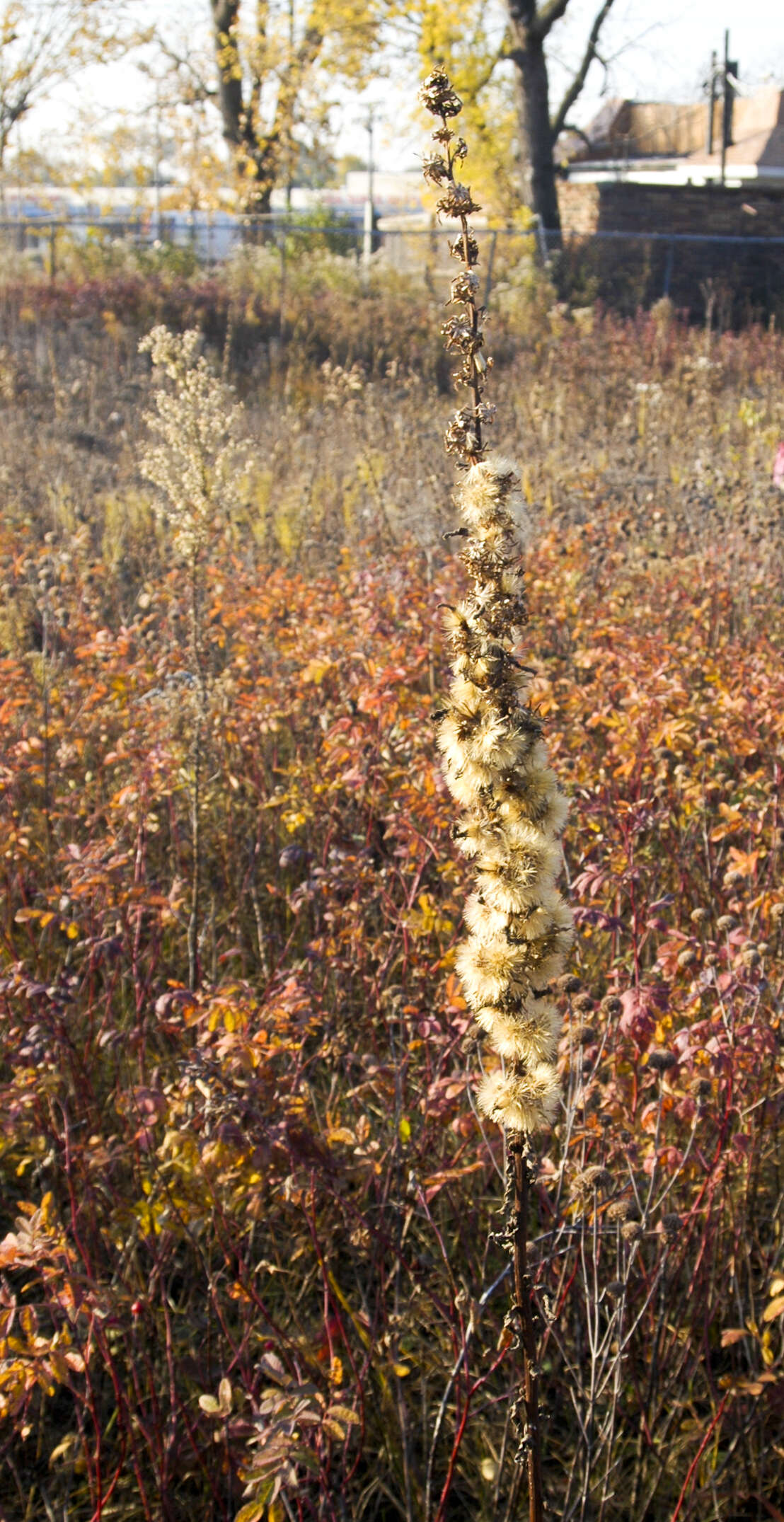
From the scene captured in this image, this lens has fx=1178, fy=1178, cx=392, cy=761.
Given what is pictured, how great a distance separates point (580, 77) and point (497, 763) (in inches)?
1264

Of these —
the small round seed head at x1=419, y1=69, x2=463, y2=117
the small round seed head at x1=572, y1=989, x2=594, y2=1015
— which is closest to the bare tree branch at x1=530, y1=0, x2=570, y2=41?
the small round seed head at x1=572, y1=989, x2=594, y2=1015

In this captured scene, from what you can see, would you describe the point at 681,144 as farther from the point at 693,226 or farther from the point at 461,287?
the point at 461,287

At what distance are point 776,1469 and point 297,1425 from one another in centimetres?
97

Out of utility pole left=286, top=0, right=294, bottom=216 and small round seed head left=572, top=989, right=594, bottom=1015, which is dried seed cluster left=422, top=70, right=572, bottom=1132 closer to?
small round seed head left=572, top=989, right=594, bottom=1015

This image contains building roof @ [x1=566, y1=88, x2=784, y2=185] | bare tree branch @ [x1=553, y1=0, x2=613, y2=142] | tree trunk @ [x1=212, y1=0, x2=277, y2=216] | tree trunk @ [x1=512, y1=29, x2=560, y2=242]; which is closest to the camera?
tree trunk @ [x1=512, y1=29, x2=560, y2=242]

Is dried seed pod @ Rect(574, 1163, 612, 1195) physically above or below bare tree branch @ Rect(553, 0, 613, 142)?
below

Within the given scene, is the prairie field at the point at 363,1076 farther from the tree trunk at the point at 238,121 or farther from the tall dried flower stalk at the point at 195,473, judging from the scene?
the tree trunk at the point at 238,121

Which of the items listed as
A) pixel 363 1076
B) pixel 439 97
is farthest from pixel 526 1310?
pixel 363 1076

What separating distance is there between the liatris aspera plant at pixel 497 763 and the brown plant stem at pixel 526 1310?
0.4 inches

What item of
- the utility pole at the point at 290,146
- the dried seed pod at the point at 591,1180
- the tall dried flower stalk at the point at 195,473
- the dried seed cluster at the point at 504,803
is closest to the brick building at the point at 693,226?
the utility pole at the point at 290,146

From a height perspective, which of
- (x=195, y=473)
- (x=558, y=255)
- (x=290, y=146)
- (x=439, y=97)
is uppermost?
(x=290, y=146)

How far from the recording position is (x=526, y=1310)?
141 centimetres

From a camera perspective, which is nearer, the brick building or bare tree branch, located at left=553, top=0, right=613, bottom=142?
the brick building

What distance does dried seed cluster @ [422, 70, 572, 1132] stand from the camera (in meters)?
1.22
